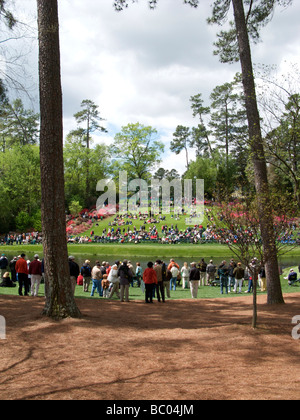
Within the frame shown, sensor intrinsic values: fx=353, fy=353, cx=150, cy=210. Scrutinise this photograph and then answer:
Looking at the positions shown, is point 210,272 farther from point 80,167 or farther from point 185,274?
point 80,167

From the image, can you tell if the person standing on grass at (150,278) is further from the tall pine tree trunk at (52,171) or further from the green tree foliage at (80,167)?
the green tree foliage at (80,167)

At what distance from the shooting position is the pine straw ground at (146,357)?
4484mm

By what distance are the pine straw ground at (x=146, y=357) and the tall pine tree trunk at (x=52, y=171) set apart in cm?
53

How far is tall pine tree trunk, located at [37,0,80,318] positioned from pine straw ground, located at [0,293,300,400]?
0.53m

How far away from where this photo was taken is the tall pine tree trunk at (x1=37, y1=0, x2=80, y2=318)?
25.7 feet

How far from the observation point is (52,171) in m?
7.89

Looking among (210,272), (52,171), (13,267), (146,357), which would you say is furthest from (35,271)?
(210,272)

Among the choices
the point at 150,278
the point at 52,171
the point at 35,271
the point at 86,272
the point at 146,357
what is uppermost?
the point at 52,171

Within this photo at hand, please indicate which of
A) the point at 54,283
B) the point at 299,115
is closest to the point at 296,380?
the point at 54,283

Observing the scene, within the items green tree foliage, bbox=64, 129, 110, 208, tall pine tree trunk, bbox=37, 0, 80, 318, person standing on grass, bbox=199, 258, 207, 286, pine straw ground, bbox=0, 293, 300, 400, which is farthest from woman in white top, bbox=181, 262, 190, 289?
green tree foliage, bbox=64, 129, 110, 208

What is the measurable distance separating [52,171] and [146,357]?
443 cm

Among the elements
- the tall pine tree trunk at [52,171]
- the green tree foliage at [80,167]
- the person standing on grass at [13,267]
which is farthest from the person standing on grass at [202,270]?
the green tree foliage at [80,167]
